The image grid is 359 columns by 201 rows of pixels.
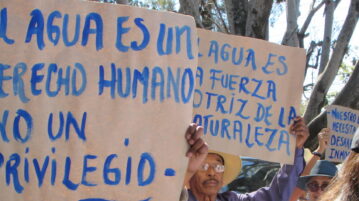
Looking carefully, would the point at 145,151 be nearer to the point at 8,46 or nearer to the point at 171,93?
the point at 171,93

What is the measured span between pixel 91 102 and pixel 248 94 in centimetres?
138

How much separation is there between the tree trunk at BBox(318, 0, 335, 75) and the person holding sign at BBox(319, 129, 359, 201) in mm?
6748

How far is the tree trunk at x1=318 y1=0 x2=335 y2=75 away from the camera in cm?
817

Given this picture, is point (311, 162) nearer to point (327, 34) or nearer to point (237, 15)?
point (237, 15)

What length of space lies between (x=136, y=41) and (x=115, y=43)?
0.08m

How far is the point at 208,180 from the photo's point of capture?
3.01 m

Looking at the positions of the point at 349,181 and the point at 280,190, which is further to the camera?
the point at 280,190

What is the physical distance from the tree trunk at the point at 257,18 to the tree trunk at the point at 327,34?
229 cm

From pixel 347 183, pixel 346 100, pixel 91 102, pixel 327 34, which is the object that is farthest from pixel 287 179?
pixel 327 34

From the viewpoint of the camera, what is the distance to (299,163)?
3.25m

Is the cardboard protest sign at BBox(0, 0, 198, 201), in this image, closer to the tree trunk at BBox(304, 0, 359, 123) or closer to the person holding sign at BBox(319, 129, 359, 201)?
the person holding sign at BBox(319, 129, 359, 201)

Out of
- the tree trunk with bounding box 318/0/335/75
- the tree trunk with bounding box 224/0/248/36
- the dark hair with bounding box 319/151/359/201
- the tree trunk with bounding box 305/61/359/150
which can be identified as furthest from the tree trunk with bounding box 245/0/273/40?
the dark hair with bounding box 319/151/359/201

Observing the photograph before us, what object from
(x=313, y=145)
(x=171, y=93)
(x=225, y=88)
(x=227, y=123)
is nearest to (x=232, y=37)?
(x=225, y=88)

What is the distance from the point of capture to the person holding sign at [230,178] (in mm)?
3000
